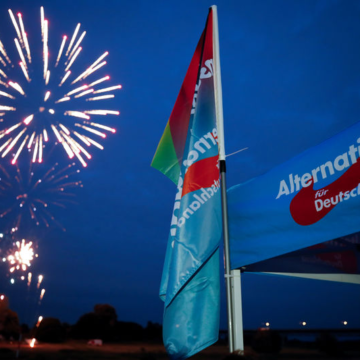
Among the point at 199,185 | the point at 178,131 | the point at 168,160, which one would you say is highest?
the point at 178,131

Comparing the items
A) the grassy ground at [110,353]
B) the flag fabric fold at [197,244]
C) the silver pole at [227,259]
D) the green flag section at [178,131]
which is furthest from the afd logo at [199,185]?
the grassy ground at [110,353]

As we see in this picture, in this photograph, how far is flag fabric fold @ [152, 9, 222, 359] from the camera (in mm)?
4887

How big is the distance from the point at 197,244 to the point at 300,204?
5.07 ft

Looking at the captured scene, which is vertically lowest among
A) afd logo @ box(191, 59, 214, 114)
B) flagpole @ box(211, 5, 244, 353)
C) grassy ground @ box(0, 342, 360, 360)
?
grassy ground @ box(0, 342, 360, 360)

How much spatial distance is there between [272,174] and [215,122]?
119 centimetres

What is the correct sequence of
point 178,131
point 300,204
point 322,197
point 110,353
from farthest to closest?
point 110,353 → point 178,131 → point 300,204 → point 322,197

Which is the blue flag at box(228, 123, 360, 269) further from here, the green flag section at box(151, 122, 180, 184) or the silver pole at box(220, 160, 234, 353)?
the green flag section at box(151, 122, 180, 184)

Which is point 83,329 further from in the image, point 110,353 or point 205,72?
point 205,72

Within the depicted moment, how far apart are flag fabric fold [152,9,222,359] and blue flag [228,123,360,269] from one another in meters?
0.74

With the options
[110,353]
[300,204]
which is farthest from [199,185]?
[110,353]

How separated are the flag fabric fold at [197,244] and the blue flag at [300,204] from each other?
74 cm

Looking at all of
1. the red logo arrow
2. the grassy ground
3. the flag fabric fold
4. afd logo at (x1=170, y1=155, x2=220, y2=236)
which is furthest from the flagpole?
the grassy ground

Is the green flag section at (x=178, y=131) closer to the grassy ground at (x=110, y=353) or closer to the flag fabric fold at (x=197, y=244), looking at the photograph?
the flag fabric fold at (x=197, y=244)

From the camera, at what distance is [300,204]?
5.32 m
